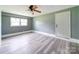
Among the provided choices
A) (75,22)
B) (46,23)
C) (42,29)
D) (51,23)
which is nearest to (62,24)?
(75,22)

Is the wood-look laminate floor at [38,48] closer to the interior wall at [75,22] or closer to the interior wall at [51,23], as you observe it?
the interior wall at [75,22]

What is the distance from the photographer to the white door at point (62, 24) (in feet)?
17.6

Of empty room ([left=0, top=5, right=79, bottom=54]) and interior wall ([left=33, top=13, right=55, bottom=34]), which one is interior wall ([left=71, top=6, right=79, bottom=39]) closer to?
empty room ([left=0, top=5, right=79, bottom=54])

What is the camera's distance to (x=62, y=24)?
5809 millimetres

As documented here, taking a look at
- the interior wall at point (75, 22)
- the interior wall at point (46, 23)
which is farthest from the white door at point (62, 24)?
the interior wall at point (46, 23)

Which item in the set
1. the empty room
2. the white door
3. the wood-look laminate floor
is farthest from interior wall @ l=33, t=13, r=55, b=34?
the wood-look laminate floor

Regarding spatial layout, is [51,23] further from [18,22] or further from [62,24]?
[18,22]

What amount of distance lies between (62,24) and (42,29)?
313cm

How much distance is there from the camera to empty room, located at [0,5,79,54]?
354 cm

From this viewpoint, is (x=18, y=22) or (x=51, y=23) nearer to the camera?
(x=51, y=23)

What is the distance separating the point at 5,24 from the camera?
6730mm
